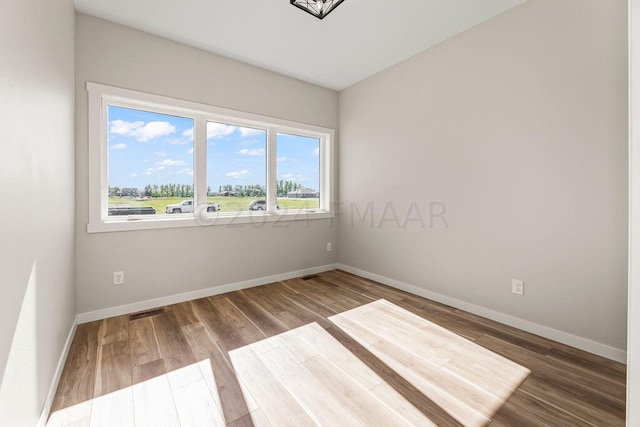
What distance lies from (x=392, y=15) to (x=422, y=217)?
1.98m

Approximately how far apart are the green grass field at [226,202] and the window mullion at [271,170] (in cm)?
13

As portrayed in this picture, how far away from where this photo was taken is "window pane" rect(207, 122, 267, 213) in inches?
127

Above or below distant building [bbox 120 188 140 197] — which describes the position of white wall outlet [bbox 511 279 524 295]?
below

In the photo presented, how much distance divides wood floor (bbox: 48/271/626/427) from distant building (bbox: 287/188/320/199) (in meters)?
1.71

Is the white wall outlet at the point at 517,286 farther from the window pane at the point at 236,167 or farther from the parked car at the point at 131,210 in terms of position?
the parked car at the point at 131,210

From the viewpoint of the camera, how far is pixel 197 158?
306cm

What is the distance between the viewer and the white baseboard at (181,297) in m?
2.51

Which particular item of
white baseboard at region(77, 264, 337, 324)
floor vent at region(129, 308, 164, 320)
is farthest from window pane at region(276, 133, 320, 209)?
floor vent at region(129, 308, 164, 320)

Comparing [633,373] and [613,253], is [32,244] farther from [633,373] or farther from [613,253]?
[613,253]

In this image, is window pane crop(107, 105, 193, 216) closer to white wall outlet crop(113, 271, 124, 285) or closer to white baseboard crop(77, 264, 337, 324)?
white wall outlet crop(113, 271, 124, 285)

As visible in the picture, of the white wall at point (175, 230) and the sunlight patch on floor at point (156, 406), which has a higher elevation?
the white wall at point (175, 230)

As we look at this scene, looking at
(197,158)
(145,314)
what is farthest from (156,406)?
(197,158)

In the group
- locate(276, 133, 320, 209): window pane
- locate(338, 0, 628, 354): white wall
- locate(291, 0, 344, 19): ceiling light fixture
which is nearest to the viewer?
locate(338, 0, 628, 354): white wall

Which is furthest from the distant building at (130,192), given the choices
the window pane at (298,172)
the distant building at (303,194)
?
the distant building at (303,194)
